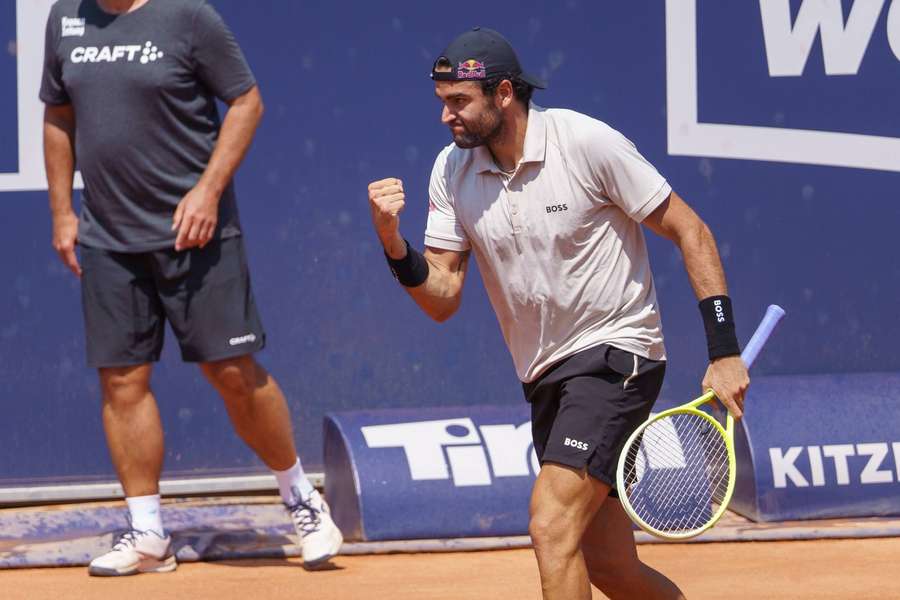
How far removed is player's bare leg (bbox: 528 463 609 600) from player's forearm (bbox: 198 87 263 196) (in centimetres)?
170

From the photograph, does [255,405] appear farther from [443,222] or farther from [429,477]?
[443,222]

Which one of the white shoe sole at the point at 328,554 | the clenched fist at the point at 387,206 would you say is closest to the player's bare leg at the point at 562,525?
the clenched fist at the point at 387,206

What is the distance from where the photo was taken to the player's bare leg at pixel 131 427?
525cm

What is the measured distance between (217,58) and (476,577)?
1.76 m

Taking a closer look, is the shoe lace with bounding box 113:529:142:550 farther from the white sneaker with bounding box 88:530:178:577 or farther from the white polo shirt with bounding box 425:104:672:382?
the white polo shirt with bounding box 425:104:672:382

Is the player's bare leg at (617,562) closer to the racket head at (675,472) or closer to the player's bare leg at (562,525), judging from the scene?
the racket head at (675,472)

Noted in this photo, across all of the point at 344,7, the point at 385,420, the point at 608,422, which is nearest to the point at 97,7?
the point at 344,7

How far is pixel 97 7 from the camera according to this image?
5.26 meters

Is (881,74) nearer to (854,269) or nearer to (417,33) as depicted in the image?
(854,269)

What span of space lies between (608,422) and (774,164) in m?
2.58

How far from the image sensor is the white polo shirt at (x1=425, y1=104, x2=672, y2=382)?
13.3 feet

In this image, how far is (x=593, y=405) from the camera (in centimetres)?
397

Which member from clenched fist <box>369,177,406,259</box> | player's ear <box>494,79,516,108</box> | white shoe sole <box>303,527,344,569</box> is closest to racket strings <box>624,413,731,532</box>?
clenched fist <box>369,177,406,259</box>

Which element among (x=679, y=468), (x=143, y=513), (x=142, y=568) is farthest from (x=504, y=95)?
(x=142, y=568)
